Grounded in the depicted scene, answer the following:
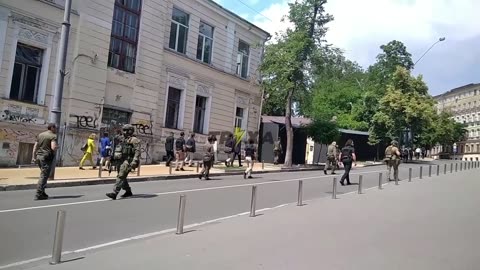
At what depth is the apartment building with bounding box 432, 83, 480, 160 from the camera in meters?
96.2

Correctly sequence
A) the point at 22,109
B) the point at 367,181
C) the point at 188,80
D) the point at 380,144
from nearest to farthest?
the point at 22,109 → the point at 367,181 → the point at 188,80 → the point at 380,144

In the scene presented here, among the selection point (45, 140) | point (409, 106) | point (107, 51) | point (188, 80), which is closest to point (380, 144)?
point (409, 106)

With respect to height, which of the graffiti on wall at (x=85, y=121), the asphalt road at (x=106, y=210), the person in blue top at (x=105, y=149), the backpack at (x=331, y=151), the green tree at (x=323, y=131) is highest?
the green tree at (x=323, y=131)

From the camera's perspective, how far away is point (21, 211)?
9445 mm

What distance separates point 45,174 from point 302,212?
241 inches

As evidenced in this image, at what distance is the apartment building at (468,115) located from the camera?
96250mm

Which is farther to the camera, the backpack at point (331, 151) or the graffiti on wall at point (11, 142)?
the backpack at point (331, 151)

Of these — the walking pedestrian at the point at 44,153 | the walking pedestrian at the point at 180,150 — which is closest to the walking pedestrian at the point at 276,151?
the walking pedestrian at the point at 180,150

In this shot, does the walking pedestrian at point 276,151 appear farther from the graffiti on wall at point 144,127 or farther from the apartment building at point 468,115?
the apartment building at point 468,115

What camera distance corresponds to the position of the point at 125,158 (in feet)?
38.3

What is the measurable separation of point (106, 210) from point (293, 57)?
19.2 m

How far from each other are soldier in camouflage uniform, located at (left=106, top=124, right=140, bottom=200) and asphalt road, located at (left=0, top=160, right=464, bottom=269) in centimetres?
42

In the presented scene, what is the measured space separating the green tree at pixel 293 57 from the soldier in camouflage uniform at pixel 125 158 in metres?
16.7

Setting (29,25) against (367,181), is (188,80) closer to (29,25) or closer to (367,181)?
(29,25)
